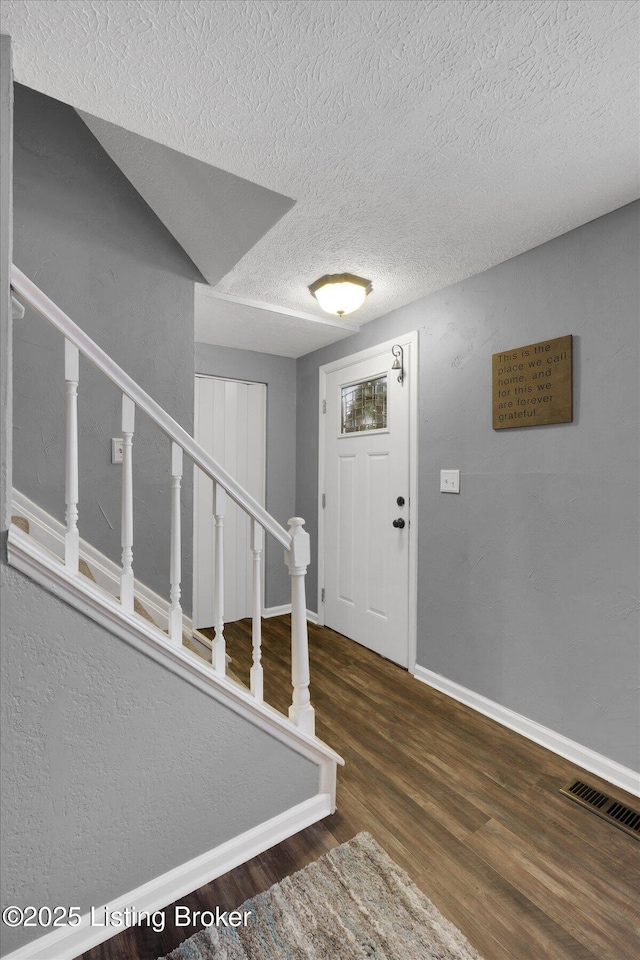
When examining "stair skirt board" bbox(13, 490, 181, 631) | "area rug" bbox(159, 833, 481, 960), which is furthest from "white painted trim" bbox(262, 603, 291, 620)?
"area rug" bbox(159, 833, 481, 960)

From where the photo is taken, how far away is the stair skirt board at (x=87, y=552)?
195cm

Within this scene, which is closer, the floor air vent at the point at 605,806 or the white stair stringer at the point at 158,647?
the white stair stringer at the point at 158,647

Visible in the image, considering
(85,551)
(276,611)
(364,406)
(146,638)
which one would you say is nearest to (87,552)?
(85,551)

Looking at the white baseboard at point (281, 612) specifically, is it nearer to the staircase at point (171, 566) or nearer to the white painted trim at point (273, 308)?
the staircase at point (171, 566)

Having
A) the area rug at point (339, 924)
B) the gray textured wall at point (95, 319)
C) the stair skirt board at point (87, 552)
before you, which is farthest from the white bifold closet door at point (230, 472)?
the area rug at point (339, 924)

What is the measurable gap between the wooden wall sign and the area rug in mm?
1830

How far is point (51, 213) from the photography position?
6.81ft

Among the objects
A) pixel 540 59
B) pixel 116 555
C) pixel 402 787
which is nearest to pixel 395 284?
pixel 540 59

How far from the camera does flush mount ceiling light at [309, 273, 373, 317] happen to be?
95.3 inches

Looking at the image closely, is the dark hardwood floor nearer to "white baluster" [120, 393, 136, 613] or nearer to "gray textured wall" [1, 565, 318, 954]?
"gray textured wall" [1, 565, 318, 954]

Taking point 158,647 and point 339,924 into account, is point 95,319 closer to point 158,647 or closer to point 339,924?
point 158,647

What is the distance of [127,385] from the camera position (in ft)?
4.27

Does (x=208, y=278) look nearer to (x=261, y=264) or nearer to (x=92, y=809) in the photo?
(x=261, y=264)

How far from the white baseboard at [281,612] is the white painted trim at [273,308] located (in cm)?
223
